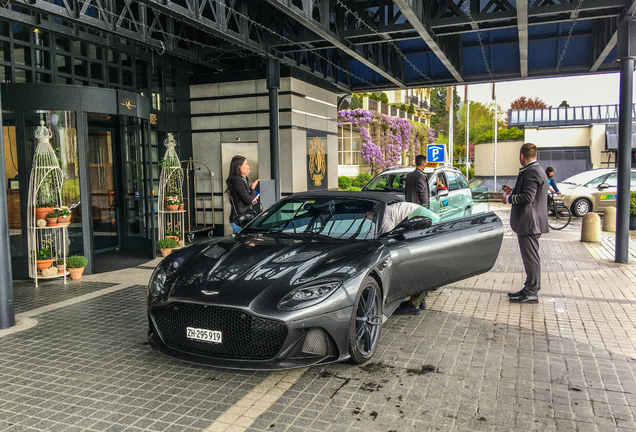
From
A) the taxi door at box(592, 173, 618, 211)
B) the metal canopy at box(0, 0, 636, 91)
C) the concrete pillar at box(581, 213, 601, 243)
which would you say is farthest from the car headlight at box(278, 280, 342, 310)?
the taxi door at box(592, 173, 618, 211)

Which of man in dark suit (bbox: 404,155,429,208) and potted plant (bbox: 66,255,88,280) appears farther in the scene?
man in dark suit (bbox: 404,155,429,208)

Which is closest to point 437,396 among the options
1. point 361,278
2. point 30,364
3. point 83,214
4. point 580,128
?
point 361,278

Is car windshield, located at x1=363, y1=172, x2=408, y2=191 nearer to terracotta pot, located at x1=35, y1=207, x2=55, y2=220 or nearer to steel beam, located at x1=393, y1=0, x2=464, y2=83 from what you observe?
steel beam, located at x1=393, y1=0, x2=464, y2=83

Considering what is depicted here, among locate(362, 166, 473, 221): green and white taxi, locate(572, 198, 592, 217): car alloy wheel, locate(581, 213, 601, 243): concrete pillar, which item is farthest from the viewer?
locate(572, 198, 592, 217): car alloy wheel

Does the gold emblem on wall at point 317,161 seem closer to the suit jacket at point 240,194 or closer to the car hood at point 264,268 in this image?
the suit jacket at point 240,194

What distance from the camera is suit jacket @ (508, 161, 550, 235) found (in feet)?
21.5

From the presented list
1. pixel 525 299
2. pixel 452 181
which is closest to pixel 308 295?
pixel 525 299

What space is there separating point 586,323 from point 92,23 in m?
8.44

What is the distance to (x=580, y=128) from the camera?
109 feet

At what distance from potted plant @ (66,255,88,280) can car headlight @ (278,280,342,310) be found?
5683 millimetres

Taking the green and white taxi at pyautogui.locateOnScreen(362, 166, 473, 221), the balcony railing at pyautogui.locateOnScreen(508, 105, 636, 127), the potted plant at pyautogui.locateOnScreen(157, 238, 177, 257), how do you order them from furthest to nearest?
Result: the balcony railing at pyautogui.locateOnScreen(508, 105, 636, 127) → the green and white taxi at pyautogui.locateOnScreen(362, 166, 473, 221) → the potted plant at pyautogui.locateOnScreen(157, 238, 177, 257)

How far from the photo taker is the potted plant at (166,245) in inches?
412

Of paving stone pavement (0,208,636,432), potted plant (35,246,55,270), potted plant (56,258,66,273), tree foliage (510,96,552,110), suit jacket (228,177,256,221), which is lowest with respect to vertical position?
paving stone pavement (0,208,636,432)

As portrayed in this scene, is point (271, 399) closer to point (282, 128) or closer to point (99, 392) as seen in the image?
point (99, 392)
